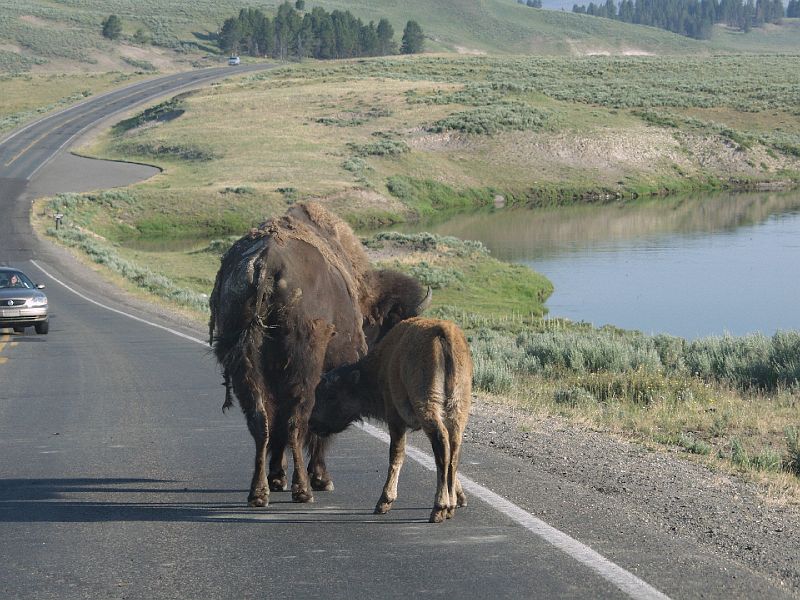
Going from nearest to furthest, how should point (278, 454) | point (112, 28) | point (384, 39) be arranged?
1. point (278, 454)
2. point (112, 28)
3. point (384, 39)

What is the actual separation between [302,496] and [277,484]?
1.31 feet

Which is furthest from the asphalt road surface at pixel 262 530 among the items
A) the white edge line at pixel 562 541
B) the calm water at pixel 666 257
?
the calm water at pixel 666 257

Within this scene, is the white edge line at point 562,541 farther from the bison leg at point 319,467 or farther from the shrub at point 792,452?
the shrub at point 792,452

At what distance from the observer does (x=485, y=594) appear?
5434 millimetres

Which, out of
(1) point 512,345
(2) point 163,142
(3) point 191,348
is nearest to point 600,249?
(1) point 512,345

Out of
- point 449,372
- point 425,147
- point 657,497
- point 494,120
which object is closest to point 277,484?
point 449,372

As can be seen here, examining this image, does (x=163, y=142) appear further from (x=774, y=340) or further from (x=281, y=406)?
(x=281, y=406)

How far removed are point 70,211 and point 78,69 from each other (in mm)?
88961

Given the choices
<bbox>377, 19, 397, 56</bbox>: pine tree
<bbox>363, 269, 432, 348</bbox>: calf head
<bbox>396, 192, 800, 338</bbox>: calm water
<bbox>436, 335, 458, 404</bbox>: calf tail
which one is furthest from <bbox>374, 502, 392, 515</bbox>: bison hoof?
<bbox>377, 19, 397, 56</bbox>: pine tree

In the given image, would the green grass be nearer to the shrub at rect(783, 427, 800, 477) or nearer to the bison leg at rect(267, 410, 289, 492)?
the shrub at rect(783, 427, 800, 477)

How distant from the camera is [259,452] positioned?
716cm

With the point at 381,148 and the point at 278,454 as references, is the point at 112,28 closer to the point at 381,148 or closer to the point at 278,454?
the point at 381,148

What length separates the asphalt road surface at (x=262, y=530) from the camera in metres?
5.62

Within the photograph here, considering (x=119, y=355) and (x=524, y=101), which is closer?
(x=119, y=355)
